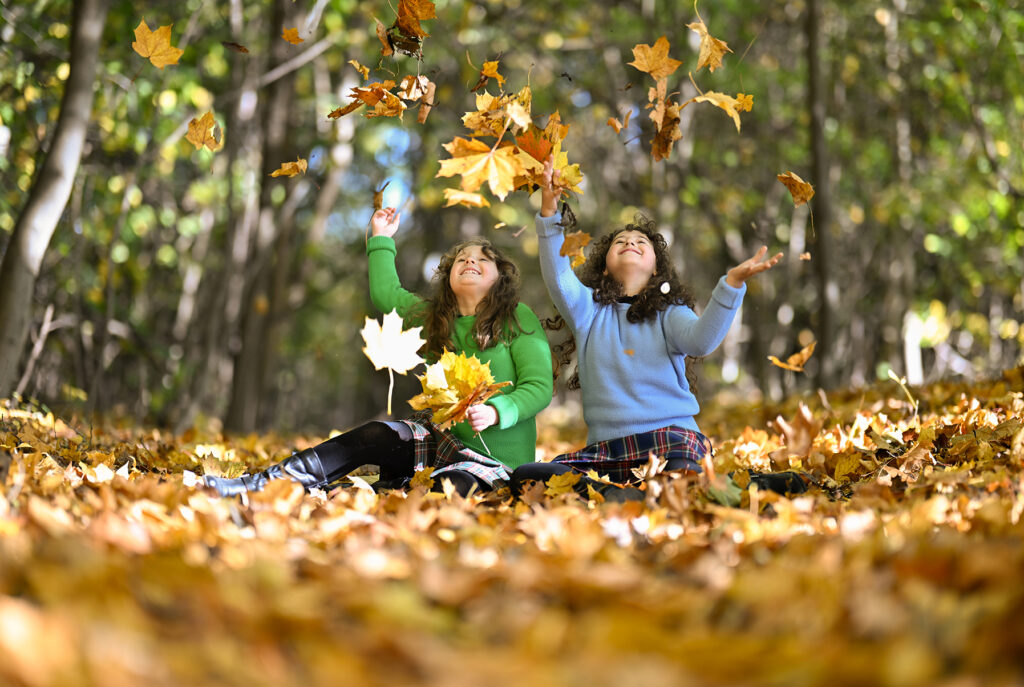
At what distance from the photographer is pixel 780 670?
1085 mm

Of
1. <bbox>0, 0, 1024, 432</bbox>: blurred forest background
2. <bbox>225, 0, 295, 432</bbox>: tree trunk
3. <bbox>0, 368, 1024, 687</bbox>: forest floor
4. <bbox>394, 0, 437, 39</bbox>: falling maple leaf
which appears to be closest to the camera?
<bbox>0, 368, 1024, 687</bbox>: forest floor

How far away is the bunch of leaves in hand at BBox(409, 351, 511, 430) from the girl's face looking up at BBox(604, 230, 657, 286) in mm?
737

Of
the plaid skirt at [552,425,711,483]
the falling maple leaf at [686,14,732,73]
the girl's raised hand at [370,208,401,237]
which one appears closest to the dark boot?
the plaid skirt at [552,425,711,483]

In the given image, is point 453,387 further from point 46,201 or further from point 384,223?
point 46,201

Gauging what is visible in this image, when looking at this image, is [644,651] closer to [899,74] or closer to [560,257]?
[560,257]

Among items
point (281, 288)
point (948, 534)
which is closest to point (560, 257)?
point (948, 534)

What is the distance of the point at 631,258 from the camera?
10.5 ft

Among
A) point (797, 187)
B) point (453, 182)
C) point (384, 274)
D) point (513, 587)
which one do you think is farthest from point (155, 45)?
point (453, 182)

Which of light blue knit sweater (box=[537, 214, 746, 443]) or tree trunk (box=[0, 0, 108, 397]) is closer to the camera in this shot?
light blue knit sweater (box=[537, 214, 746, 443])

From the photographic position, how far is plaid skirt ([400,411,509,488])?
9.63 ft

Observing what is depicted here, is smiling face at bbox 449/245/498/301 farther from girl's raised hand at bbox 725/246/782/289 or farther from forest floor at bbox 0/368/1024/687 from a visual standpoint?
forest floor at bbox 0/368/1024/687

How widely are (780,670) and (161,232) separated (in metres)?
8.04

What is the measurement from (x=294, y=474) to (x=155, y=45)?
1.60 m

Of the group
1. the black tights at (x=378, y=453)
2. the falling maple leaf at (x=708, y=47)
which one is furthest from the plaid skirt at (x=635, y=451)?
the falling maple leaf at (x=708, y=47)
